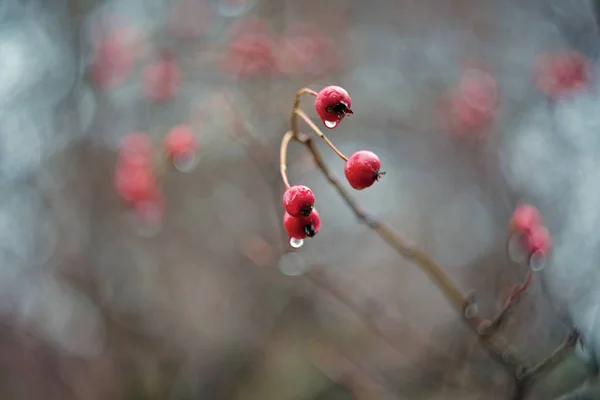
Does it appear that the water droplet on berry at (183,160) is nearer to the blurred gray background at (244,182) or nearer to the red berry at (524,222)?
the blurred gray background at (244,182)

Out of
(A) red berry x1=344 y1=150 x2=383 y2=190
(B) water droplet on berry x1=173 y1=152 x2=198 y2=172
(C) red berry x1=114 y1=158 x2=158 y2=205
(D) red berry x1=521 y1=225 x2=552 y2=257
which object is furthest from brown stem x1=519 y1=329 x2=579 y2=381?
(C) red berry x1=114 y1=158 x2=158 y2=205

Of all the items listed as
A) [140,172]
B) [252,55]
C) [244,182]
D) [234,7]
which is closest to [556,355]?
[140,172]

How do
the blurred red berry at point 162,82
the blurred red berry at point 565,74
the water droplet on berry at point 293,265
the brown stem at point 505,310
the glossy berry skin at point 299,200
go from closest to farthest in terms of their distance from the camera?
the glossy berry skin at point 299,200 < the brown stem at point 505,310 < the water droplet on berry at point 293,265 < the blurred red berry at point 565,74 < the blurred red berry at point 162,82

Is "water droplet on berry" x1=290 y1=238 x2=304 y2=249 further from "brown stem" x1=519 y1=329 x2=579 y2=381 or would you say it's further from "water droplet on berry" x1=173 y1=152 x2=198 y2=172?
"water droplet on berry" x1=173 y1=152 x2=198 y2=172

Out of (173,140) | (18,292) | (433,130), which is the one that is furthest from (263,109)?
(18,292)

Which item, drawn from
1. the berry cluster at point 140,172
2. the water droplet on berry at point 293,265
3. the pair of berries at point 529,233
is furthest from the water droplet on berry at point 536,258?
the berry cluster at point 140,172

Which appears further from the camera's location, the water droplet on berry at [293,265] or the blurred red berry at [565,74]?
the blurred red berry at [565,74]

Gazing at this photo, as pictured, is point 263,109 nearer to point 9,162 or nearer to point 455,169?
point 455,169
